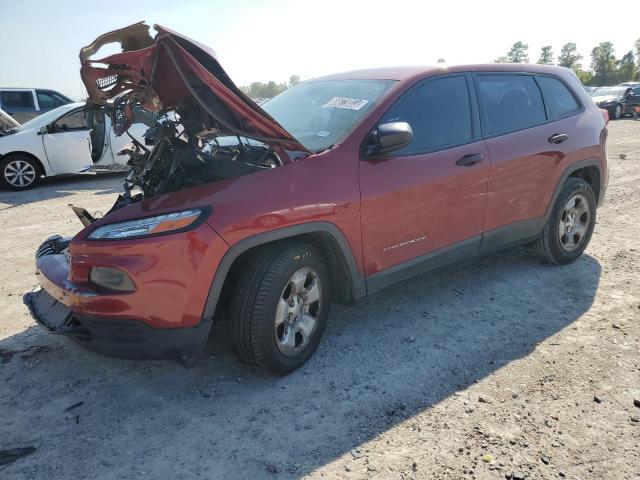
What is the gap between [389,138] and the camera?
119 inches

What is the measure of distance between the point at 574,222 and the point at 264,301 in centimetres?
335

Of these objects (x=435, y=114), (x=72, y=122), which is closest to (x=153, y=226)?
(x=435, y=114)

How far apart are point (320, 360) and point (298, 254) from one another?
30.3 inches

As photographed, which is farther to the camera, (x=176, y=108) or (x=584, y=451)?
(x=176, y=108)

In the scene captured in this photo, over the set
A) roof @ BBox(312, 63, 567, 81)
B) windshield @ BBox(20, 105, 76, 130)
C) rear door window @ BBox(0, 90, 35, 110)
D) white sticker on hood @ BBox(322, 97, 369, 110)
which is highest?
rear door window @ BBox(0, 90, 35, 110)

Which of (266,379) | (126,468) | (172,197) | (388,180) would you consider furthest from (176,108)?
(126,468)

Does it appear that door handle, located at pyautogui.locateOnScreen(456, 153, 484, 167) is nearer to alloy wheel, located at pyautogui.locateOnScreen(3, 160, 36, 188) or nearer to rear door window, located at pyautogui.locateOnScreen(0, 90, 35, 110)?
alloy wheel, located at pyautogui.locateOnScreen(3, 160, 36, 188)

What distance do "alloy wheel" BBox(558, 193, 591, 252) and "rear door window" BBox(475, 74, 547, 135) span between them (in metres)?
0.88

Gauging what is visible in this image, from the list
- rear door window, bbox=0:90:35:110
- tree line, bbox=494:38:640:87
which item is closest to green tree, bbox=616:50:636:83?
tree line, bbox=494:38:640:87

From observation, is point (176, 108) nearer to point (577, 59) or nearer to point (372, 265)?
point (372, 265)

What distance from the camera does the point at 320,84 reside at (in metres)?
4.09

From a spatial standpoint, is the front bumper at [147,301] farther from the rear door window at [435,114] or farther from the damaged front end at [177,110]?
the rear door window at [435,114]

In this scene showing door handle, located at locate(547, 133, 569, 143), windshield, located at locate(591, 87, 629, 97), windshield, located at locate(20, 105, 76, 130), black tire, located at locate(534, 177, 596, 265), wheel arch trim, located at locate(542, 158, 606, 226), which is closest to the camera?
door handle, located at locate(547, 133, 569, 143)

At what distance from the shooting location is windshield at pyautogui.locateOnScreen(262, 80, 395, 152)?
3322 mm
